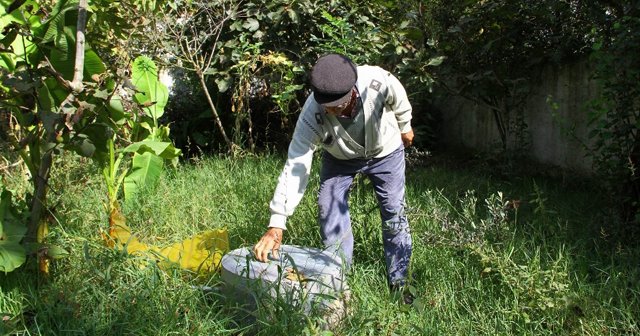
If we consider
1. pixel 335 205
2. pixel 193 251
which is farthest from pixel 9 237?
pixel 335 205

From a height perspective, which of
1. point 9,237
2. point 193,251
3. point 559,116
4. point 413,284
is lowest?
point 413,284

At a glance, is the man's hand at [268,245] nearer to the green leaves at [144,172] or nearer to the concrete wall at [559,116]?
the green leaves at [144,172]

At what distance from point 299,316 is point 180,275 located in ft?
2.93

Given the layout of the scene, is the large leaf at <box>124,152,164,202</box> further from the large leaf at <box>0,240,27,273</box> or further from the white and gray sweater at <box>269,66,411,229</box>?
the white and gray sweater at <box>269,66,411,229</box>

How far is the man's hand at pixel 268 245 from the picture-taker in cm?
296

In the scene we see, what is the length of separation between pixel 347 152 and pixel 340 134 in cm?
13

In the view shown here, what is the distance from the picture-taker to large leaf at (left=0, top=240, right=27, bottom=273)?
10.2 ft

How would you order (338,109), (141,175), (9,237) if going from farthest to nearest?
(141,175), (9,237), (338,109)

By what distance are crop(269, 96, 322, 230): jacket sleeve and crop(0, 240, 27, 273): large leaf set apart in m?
1.33

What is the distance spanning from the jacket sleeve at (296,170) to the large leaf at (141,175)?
2.28 m

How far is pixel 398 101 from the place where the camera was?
341 centimetres

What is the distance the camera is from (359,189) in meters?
4.61

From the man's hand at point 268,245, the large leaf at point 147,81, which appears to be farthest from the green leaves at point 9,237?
the large leaf at point 147,81

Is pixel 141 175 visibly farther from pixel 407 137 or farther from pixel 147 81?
pixel 407 137
